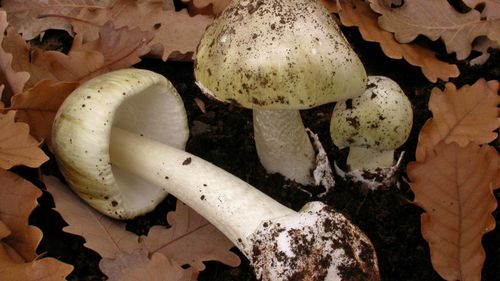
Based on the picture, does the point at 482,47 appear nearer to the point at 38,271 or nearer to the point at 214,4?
the point at 214,4

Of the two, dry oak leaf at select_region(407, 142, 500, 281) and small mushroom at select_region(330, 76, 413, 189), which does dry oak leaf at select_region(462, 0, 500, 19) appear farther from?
dry oak leaf at select_region(407, 142, 500, 281)

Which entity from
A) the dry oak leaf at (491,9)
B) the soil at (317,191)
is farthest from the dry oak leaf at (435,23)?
the soil at (317,191)

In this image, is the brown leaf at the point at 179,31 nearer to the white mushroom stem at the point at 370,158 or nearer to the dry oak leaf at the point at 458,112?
the white mushroom stem at the point at 370,158

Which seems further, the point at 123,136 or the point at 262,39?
the point at 123,136

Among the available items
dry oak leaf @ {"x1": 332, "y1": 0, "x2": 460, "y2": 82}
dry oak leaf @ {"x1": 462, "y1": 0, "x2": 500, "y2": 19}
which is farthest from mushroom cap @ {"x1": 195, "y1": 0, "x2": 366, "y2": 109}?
dry oak leaf @ {"x1": 462, "y1": 0, "x2": 500, "y2": 19}

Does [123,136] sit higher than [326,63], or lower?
lower

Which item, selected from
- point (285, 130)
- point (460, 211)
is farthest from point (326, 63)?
point (460, 211)

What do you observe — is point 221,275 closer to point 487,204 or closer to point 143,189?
point 143,189
